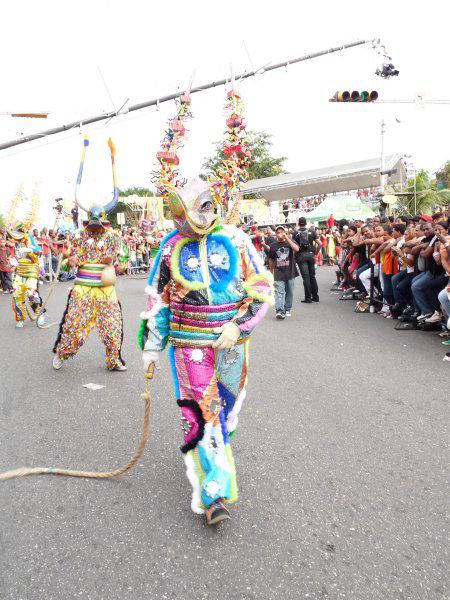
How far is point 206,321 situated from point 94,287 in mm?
3318

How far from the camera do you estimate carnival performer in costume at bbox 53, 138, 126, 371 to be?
5.67 metres

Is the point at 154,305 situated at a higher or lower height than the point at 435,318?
higher

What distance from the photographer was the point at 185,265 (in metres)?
2.77

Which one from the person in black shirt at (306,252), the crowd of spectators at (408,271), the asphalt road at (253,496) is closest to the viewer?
the asphalt road at (253,496)

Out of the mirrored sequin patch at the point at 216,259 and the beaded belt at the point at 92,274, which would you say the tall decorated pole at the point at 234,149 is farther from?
the mirrored sequin patch at the point at 216,259

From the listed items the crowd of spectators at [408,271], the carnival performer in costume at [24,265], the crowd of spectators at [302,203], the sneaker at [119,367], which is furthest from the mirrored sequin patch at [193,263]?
the crowd of spectators at [302,203]

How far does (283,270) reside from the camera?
9.54 metres

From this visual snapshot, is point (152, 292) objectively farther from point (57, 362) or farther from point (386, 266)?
point (386, 266)

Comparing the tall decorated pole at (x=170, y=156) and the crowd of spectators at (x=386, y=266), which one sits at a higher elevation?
the tall decorated pole at (x=170, y=156)

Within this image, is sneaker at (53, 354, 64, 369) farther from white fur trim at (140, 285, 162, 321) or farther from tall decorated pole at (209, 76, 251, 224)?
white fur trim at (140, 285, 162, 321)

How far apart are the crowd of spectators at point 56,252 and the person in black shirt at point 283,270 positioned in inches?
114

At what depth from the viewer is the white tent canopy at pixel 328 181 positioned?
32781mm

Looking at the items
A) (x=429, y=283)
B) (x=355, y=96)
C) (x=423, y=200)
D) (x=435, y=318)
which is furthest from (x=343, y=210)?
(x=435, y=318)

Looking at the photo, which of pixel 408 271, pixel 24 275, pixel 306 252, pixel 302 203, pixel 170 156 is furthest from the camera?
pixel 302 203
